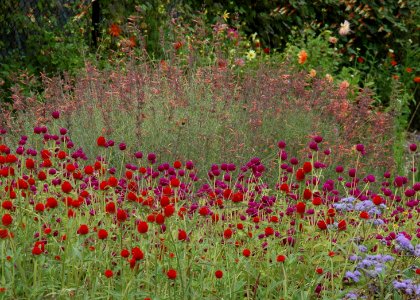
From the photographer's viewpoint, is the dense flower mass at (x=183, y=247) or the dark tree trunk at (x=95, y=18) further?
the dark tree trunk at (x=95, y=18)

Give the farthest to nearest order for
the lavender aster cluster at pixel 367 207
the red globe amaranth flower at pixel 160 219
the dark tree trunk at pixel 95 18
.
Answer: the dark tree trunk at pixel 95 18
the lavender aster cluster at pixel 367 207
the red globe amaranth flower at pixel 160 219

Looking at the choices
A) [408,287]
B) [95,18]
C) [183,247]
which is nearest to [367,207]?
[408,287]

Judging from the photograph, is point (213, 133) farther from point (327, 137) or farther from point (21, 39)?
point (21, 39)

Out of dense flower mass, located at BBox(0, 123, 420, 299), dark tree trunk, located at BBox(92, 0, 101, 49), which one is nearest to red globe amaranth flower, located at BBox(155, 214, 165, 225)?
dense flower mass, located at BBox(0, 123, 420, 299)

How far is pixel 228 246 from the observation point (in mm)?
3324

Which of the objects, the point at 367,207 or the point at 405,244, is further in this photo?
the point at 367,207

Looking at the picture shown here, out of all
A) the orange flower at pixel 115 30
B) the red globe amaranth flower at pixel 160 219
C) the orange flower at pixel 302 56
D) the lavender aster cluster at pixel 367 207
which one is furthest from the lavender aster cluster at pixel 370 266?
the orange flower at pixel 115 30

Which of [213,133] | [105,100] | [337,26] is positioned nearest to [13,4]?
[105,100]

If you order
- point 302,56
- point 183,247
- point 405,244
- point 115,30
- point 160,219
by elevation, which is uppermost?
point 160,219

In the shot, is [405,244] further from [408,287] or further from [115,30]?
[115,30]

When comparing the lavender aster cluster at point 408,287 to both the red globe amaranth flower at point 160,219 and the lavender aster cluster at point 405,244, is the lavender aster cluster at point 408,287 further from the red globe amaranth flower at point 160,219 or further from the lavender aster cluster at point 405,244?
the red globe amaranth flower at point 160,219

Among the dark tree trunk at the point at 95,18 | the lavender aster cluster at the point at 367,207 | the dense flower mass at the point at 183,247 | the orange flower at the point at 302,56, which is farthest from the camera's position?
the dark tree trunk at the point at 95,18

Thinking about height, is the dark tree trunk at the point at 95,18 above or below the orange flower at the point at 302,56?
above

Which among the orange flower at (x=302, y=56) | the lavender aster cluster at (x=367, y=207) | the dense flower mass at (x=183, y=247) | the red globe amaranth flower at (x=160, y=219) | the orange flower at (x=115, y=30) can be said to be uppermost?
the red globe amaranth flower at (x=160, y=219)
